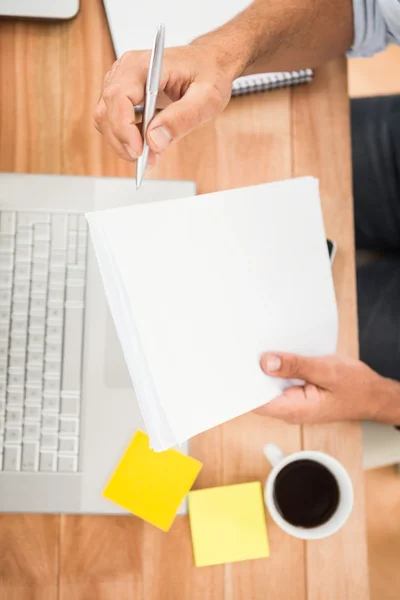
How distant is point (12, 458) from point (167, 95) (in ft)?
1.34

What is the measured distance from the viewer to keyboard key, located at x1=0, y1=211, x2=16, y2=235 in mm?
606

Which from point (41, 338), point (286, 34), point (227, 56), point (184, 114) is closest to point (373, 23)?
point (286, 34)

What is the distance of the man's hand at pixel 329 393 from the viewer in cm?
→ 51

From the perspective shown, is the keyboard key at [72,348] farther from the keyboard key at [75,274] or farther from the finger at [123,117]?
the finger at [123,117]

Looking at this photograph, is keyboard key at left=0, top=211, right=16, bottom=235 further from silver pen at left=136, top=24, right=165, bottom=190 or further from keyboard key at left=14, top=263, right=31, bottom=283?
silver pen at left=136, top=24, right=165, bottom=190

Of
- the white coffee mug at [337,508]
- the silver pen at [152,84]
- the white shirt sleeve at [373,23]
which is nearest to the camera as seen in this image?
the silver pen at [152,84]

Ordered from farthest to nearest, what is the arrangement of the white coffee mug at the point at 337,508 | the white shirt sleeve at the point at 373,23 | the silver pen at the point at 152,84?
the white shirt sleeve at the point at 373,23, the white coffee mug at the point at 337,508, the silver pen at the point at 152,84

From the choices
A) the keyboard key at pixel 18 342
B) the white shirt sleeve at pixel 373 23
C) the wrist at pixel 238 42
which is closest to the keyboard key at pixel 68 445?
the keyboard key at pixel 18 342

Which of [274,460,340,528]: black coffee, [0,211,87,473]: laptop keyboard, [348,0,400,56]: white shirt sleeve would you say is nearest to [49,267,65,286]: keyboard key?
[0,211,87,473]: laptop keyboard

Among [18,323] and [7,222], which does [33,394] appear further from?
[7,222]

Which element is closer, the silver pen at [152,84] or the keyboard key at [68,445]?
the silver pen at [152,84]

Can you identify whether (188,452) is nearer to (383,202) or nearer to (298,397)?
(298,397)

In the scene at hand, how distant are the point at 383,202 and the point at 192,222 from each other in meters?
0.49

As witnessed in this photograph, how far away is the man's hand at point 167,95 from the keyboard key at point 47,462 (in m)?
0.32
